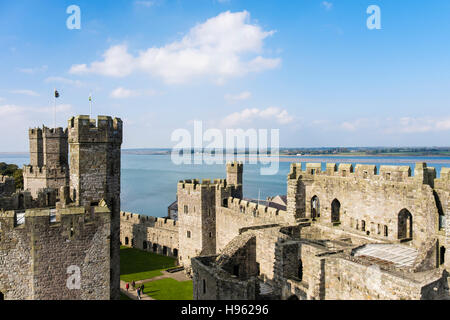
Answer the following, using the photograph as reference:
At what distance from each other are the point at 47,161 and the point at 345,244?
112ft

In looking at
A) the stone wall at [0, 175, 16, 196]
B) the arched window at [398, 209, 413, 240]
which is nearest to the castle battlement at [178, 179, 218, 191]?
the stone wall at [0, 175, 16, 196]

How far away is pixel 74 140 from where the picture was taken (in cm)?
1575

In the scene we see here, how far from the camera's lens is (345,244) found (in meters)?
18.4

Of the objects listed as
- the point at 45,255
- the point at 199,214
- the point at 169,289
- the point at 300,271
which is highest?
the point at 45,255

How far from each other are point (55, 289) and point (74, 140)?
6644 mm

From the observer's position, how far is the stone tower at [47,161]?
3672 centimetres

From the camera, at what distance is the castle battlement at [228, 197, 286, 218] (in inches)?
1043

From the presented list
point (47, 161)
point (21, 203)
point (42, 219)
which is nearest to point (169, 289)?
point (21, 203)

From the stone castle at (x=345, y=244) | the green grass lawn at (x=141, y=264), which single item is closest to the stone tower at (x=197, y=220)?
the green grass lawn at (x=141, y=264)

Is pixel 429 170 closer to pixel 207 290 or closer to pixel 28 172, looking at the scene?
pixel 207 290

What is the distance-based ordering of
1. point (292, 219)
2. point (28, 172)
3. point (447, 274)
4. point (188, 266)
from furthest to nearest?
1. point (28, 172)
2. point (188, 266)
3. point (292, 219)
4. point (447, 274)

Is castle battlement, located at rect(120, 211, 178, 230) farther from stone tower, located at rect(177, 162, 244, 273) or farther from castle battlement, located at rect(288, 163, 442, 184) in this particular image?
castle battlement, located at rect(288, 163, 442, 184)

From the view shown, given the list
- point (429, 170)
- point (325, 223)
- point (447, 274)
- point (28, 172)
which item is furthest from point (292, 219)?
point (28, 172)

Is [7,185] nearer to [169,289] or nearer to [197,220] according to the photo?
[169,289]
